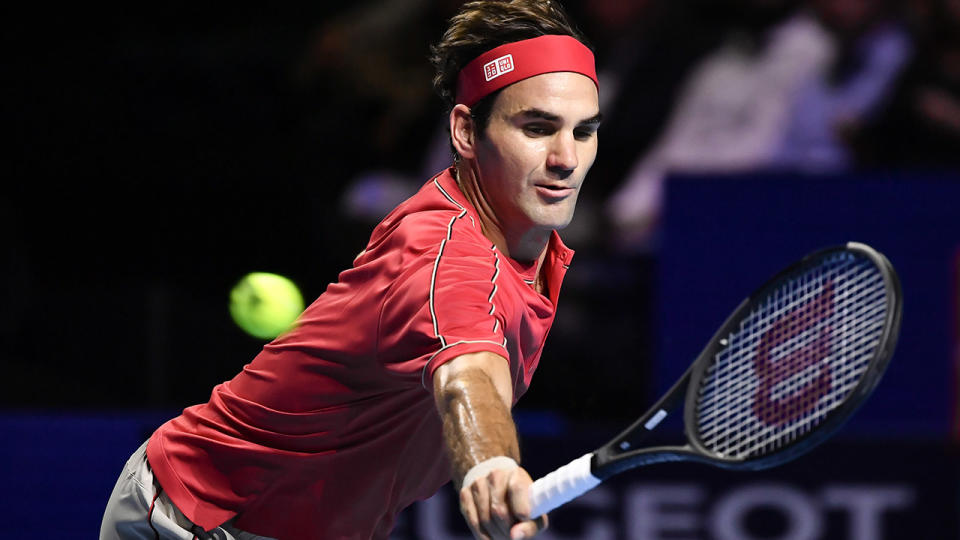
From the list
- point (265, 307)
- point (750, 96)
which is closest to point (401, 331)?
point (265, 307)

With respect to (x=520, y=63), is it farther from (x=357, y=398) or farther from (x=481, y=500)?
(x=481, y=500)

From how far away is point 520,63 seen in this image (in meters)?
3.22

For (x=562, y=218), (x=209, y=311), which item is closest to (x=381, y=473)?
(x=562, y=218)

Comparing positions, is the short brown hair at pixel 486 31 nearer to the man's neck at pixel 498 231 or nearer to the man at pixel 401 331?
the man at pixel 401 331

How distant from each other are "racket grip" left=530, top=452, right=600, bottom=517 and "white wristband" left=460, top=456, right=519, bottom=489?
0.68 ft

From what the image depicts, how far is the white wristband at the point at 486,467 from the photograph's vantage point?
8.00 feet

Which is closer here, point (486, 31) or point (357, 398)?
point (357, 398)

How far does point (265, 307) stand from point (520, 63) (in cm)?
286

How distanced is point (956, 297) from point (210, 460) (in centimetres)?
381

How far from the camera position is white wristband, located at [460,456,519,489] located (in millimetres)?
2439

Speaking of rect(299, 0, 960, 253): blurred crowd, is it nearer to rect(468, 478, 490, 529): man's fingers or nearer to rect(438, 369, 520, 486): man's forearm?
rect(438, 369, 520, 486): man's forearm

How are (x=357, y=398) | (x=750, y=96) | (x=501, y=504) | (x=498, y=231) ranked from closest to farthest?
(x=501, y=504)
(x=357, y=398)
(x=498, y=231)
(x=750, y=96)

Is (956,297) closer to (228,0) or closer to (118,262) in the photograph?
(118,262)

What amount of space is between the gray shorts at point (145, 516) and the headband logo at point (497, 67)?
1.22 metres
